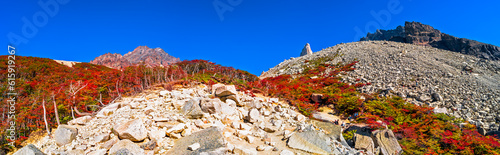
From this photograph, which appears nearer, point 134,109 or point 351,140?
point 134,109

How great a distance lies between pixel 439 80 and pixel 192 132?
1842cm

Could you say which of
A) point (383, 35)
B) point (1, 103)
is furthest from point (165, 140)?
point (383, 35)

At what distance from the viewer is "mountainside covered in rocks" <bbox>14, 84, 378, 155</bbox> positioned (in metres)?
4.75

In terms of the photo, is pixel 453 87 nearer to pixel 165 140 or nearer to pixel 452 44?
pixel 165 140

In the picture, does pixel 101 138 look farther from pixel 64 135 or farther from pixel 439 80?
pixel 439 80

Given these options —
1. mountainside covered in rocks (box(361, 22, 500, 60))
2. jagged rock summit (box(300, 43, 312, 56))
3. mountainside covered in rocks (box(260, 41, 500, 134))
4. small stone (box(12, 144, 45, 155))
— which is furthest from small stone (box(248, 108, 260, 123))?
jagged rock summit (box(300, 43, 312, 56))

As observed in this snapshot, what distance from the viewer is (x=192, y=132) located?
5.67 m

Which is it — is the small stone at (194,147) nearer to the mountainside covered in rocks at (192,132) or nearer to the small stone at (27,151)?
the mountainside covered in rocks at (192,132)

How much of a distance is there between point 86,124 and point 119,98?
252 centimetres

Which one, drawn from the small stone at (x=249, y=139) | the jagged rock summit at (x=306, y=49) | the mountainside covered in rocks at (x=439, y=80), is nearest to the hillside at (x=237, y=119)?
the small stone at (x=249, y=139)

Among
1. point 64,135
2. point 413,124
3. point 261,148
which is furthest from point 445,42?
point 64,135

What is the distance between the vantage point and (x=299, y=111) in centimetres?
971

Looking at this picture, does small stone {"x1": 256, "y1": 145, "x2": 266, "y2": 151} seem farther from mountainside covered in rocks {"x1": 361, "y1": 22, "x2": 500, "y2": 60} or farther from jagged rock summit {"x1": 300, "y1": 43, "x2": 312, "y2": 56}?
jagged rock summit {"x1": 300, "y1": 43, "x2": 312, "y2": 56}

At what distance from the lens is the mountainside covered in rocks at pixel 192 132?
15.6 feet
